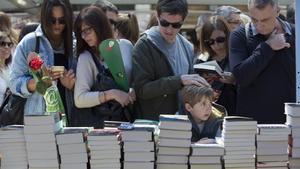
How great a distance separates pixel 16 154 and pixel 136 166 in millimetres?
515

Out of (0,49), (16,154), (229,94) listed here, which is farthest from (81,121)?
(0,49)

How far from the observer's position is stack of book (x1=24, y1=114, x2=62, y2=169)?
2145 mm

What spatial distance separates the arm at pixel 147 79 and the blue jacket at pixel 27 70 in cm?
54

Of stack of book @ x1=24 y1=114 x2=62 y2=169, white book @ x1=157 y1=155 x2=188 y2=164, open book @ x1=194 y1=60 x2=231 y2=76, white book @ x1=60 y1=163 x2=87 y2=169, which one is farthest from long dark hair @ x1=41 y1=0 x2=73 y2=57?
white book @ x1=157 y1=155 x2=188 y2=164

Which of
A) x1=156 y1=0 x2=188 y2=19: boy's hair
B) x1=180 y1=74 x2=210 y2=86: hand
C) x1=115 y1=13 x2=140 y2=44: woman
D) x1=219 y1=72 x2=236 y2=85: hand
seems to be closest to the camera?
x1=180 y1=74 x2=210 y2=86: hand

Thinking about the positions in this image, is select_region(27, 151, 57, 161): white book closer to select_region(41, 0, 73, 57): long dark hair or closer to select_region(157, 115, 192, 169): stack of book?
select_region(157, 115, 192, 169): stack of book

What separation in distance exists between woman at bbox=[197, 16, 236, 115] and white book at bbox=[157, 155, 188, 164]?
1192 millimetres

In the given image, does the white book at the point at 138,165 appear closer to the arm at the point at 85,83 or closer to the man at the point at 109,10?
the arm at the point at 85,83

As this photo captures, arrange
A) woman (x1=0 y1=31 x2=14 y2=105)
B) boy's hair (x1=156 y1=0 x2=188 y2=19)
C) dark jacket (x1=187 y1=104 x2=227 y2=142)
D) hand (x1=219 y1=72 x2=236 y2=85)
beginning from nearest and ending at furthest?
dark jacket (x1=187 y1=104 x2=227 y2=142) < boy's hair (x1=156 y1=0 x2=188 y2=19) < hand (x1=219 y1=72 x2=236 y2=85) < woman (x1=0 y1=31 x2=14 y2=105)

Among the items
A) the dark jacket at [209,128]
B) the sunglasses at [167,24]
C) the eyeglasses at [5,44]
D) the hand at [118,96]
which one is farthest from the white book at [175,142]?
the eyeglasses at [5,44]

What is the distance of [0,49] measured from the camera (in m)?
4.05

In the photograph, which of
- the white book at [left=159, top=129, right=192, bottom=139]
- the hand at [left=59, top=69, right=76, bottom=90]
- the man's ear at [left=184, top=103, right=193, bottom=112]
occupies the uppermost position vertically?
the hand at [left=59, top=69, right=76, bottom=90]

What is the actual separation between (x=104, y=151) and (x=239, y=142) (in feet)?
1.87

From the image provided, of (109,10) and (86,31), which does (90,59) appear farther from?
(109,10)
